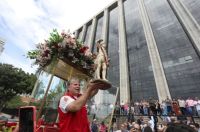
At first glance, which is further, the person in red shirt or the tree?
the tree

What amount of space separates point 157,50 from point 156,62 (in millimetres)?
1954

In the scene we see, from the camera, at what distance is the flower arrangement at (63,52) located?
17.4ft

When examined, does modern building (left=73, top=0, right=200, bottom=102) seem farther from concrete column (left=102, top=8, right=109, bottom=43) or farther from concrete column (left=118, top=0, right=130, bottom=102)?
concrete column (left=102, top=8, right=109, bottom=43)

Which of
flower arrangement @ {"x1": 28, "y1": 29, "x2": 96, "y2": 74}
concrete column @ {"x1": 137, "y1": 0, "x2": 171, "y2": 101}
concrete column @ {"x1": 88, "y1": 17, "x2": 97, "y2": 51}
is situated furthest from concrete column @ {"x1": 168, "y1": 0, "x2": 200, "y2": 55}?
flower arrangement @ {"x1": 28, "y1": 29, "x2": 96, "y2": 74}

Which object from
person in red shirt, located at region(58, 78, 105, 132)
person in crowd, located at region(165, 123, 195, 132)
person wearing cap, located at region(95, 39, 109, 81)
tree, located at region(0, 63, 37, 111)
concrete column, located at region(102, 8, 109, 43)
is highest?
concrete column, located at region(102, 8, 109, 43)

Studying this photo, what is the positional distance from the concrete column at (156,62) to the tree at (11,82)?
2008 centimetres

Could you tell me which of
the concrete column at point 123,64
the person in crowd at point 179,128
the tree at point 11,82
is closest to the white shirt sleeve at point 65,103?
the person in crowd at point 179,128

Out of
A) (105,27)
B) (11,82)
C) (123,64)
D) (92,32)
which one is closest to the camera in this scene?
(123,64)

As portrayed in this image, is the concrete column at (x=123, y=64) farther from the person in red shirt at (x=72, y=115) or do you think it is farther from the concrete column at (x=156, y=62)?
the person in red shirt at (x=72, y=115)

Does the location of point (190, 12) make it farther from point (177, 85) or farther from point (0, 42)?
point (0, 42)

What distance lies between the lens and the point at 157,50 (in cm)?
2750

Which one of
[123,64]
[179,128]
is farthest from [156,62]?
[179,128]

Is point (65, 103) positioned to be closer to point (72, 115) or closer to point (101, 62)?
point (72, 115)

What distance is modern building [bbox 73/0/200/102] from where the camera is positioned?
23.6m
